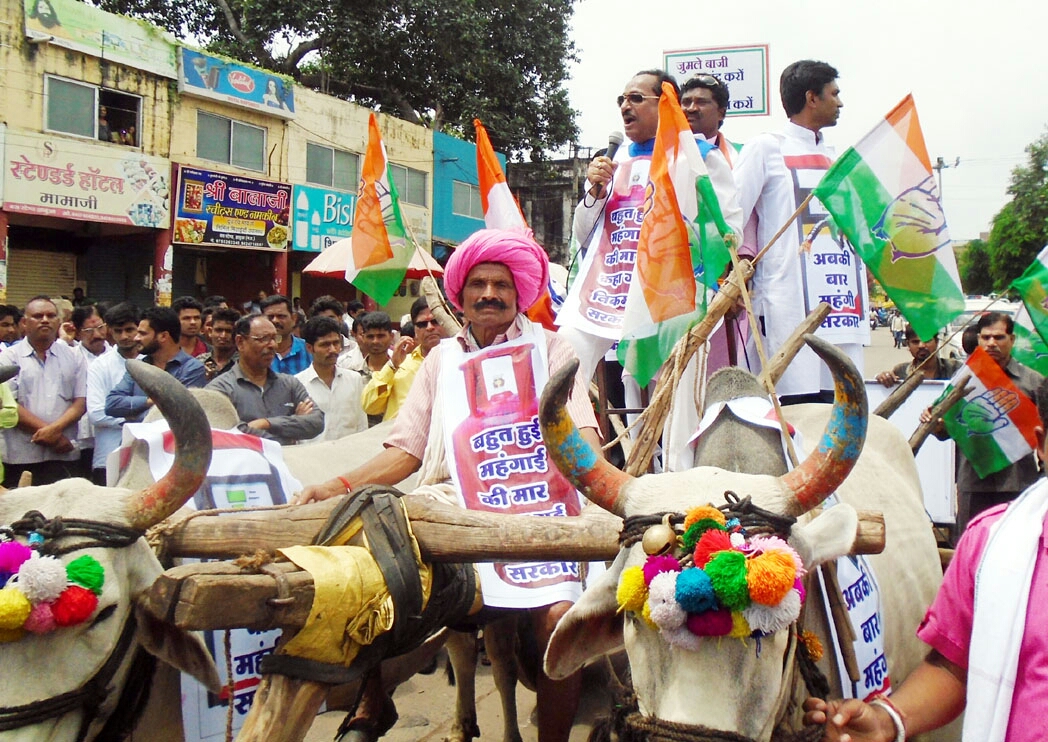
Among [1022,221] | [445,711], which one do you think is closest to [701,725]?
[445,711]

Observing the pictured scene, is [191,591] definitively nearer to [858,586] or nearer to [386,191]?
[858,586]

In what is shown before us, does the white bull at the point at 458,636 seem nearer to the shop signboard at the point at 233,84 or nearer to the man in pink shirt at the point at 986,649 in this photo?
A: the man in pink shirt at the point at 986,649

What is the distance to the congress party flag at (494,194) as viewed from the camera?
18.4 feet

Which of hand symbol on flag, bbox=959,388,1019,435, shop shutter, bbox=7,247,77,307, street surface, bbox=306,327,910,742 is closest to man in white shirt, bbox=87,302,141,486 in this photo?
street surface, bbox=306,327,910,742

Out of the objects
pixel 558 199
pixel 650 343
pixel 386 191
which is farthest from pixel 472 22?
pixel 650 343

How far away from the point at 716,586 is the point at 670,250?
2.17 metres

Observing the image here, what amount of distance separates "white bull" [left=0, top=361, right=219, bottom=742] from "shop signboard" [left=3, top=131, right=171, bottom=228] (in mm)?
13744

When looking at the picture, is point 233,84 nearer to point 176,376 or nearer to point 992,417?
point 176,376

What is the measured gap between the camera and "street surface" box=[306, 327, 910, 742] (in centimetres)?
435

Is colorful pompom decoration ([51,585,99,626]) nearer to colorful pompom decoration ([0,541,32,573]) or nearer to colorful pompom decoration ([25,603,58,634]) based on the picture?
colorful pompom decoration ([25,603,58,634])

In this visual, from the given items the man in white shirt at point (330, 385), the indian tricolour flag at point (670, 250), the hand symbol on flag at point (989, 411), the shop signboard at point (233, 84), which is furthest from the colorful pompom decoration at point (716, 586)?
the shop signboard at point (233, 84)

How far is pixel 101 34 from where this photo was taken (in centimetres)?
1498

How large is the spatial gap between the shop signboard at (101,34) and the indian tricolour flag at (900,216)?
14528mm

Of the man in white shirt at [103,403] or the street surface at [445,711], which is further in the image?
the man in white shirt at [103,403]
